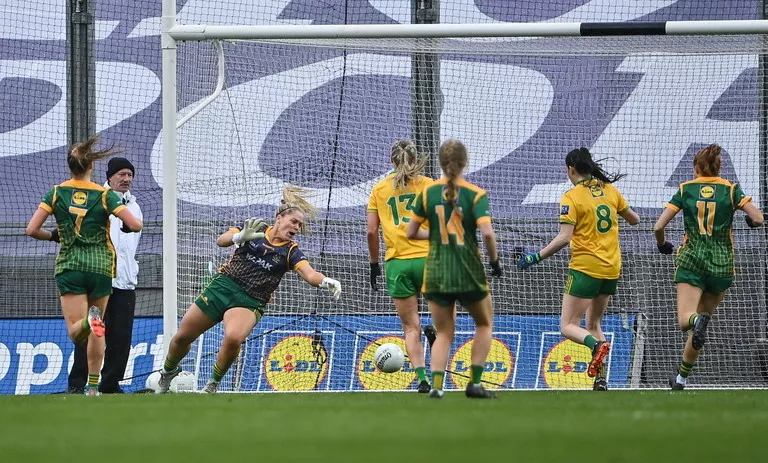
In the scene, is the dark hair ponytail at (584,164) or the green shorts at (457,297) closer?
the green shorts at (457,297)

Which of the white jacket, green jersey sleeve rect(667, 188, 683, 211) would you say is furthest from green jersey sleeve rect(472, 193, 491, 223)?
the white jacket

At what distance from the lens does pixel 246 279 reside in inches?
364

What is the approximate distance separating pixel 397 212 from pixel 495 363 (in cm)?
373

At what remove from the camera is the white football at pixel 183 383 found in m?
10.5

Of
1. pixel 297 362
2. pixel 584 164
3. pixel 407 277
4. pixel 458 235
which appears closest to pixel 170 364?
pixel 407 277

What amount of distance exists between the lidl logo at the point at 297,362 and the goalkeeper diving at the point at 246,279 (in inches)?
109

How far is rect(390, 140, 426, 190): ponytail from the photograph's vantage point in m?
9.30

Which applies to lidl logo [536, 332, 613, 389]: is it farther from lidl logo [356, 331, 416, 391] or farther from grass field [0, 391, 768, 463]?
grass field [0, 391, 768, 463]

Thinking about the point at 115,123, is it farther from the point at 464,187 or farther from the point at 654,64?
the point at 464,187

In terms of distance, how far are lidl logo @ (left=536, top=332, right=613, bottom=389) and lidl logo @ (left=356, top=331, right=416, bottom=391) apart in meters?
1.41

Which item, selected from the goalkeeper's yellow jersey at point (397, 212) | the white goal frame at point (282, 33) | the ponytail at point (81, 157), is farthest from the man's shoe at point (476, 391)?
the white goal frame at point (282, 33)

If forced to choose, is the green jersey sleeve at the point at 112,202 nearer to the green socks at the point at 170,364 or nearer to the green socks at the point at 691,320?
the green socks at the point at 170,364

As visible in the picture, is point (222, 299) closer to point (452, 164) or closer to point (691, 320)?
point (452, 164)

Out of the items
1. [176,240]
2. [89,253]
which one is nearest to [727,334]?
[176,240]
